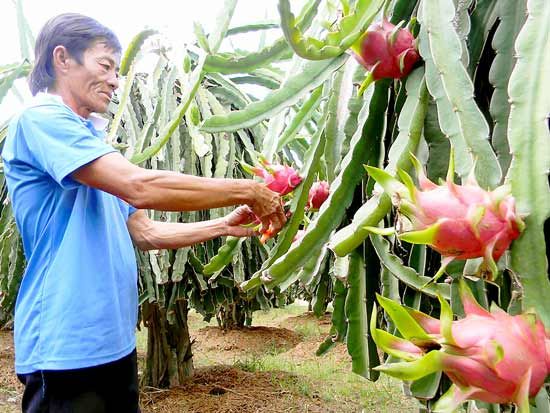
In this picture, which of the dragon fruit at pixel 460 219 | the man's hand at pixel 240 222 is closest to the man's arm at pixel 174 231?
the man's hand at pixel 240 222

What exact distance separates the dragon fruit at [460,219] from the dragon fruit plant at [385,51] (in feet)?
1.25

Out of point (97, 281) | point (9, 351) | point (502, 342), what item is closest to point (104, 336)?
point (97, 281)

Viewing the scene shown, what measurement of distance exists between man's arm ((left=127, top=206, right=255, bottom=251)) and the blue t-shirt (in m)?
0.27

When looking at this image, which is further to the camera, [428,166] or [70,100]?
[70,100]

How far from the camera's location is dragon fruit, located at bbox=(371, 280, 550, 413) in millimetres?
512

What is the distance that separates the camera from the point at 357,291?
1.07 metres

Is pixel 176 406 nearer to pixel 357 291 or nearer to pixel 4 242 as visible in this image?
pixel 4 242

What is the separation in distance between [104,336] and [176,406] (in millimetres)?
1934

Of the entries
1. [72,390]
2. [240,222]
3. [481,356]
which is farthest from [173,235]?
[481,356]

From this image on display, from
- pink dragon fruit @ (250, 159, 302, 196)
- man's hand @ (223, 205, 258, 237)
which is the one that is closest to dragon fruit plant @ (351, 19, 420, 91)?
pink dragon fruit @ (250, 159, 302, 196)

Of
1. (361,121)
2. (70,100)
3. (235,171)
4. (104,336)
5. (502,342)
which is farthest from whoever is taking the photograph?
(235,171)

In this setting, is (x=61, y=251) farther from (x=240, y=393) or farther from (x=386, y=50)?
(x=240, y=393)

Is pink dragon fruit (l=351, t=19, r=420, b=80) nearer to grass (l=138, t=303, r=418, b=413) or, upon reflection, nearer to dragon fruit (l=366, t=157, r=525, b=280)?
dragon fruit (l=366, t=157, r=525, b=280)

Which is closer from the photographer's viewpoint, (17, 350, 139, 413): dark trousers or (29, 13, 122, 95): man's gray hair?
(17, 350, 139, 413): dark trousers
